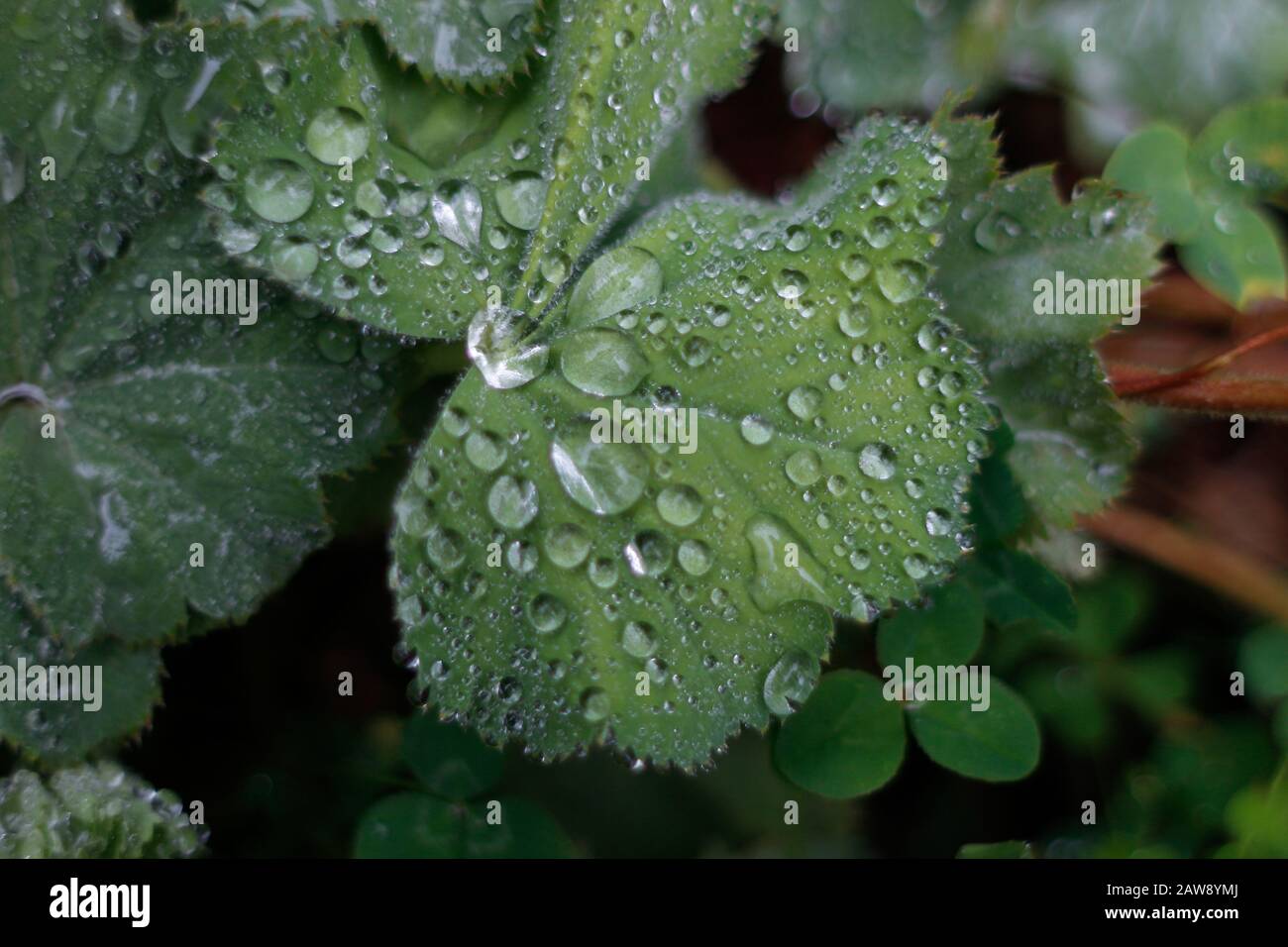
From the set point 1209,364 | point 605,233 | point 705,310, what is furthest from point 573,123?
point 1209,364

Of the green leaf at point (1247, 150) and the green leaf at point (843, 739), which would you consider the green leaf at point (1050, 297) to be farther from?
the green leaf at point (1247, 150)

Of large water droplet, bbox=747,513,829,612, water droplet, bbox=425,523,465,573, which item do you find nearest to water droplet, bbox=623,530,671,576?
large water droplet, bbox=747,513,829,612

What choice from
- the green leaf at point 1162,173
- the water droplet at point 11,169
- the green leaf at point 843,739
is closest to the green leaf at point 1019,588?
the green leaf at point 843,739

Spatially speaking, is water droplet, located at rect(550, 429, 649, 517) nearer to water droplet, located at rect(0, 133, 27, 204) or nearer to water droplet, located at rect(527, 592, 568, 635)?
water droplet, located at rect(527, 592, 568, 635)

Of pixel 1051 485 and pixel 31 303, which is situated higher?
pixel 31 303

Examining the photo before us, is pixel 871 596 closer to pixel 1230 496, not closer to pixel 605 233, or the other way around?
pixel 605 233

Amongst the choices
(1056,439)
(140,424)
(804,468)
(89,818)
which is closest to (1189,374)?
(1056,439)
